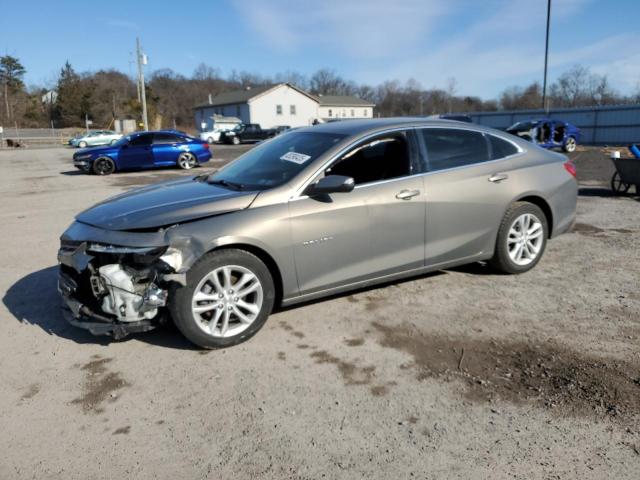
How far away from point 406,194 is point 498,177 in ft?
3.92

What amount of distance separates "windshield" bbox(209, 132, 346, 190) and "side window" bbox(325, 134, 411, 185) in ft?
0.68

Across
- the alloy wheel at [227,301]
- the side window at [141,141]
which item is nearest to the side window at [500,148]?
the alloy wheel at [227,301]

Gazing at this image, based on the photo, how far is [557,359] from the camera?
369 cm

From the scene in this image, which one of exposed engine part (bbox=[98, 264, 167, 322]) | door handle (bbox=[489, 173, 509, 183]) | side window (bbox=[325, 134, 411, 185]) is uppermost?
side window (bbox=[325, 134, 411, 185])

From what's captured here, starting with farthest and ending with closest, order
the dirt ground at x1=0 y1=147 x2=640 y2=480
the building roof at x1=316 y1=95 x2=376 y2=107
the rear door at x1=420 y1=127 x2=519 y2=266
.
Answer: the building roof at x1=316 y1=95 x2=376 y2=107 < the rear door at x1=420 y1=127 x2=519 y2=266 < the dirt ground at x1=0 y1=147 x2=640 y2=480

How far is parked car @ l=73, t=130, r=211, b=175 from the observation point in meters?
18.0

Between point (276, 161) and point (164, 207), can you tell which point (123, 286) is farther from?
point (276, 161)

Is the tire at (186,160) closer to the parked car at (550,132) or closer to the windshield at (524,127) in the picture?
the parked car at (550,132)

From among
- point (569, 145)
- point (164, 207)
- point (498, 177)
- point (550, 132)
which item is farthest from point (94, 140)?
point (498, 177)

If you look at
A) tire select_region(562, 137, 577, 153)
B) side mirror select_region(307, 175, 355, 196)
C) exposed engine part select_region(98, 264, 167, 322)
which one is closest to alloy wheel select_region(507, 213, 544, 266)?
side mirror select_region(307, 175, 355, 196)

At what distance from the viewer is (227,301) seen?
3.88 meters

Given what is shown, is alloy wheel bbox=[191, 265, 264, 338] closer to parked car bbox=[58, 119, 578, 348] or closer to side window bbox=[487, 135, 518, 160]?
parked car bbox=[58, 119, 578, 348]

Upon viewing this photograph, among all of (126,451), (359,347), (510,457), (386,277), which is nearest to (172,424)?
(126,451)

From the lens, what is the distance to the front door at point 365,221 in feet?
13.7
